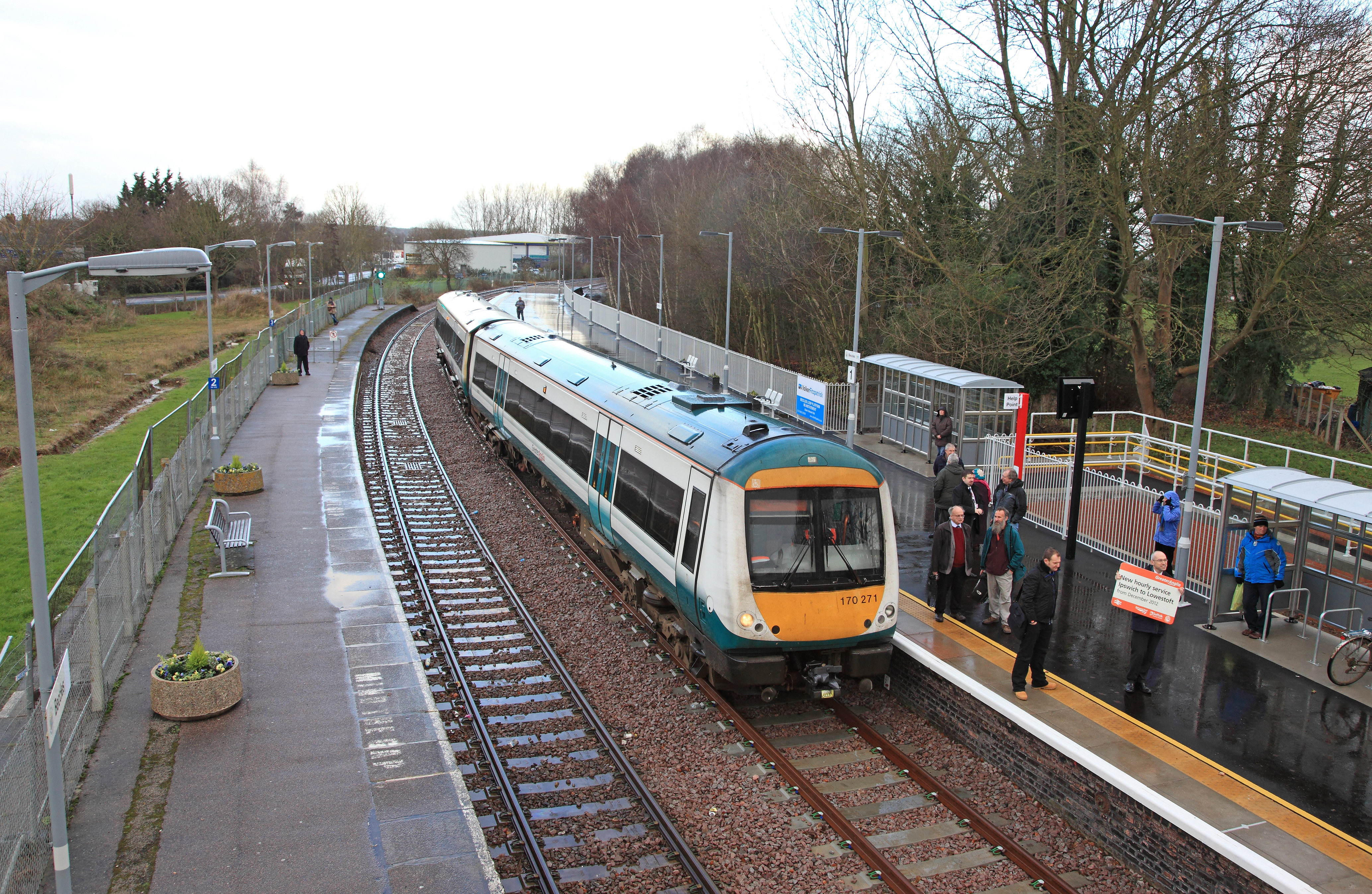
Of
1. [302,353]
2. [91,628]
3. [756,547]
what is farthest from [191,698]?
[302,353]

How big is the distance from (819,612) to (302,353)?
2924cm

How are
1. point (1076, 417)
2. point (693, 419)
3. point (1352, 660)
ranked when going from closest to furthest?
1. point (1352, 660)
2. point (693, 419)
3. point (1076, 417)

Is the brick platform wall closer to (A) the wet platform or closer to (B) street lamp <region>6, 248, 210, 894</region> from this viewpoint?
(A) the wet platform

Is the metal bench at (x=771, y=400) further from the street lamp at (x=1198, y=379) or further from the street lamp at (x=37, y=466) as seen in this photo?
the street lamp at (x=37, y=466)

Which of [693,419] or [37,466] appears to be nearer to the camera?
[37,466]

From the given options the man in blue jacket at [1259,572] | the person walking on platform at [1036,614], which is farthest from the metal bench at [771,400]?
the person walking on platform at [1036,614]

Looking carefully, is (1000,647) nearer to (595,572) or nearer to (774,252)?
(595,572)

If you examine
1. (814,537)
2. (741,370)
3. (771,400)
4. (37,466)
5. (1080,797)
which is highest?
(37,466)

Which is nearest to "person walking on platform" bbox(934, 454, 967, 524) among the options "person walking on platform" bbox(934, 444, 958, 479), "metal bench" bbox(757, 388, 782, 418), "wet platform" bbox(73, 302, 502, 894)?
"person walking on platform" bbox(934, 444, 958, 479)

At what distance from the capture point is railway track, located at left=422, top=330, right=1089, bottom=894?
7742 mm

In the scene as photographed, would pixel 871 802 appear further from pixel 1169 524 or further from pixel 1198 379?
pixel 1198 379

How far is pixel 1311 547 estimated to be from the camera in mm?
12711

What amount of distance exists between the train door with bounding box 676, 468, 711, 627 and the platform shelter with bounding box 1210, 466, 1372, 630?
656 centimetres

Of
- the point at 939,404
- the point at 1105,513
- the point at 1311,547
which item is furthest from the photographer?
the point at 939,404
